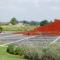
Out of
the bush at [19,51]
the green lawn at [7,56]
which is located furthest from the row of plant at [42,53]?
the bush at [19,51]

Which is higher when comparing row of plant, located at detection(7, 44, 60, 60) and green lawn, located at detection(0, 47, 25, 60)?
row of plant, located at detection(7, 44, 60, 60)

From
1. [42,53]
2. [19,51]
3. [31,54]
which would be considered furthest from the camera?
[19,51]

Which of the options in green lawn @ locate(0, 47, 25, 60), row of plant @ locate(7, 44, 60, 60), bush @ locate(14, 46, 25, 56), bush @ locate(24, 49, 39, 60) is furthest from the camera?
bush @ locate(14, 46, 25, 56)

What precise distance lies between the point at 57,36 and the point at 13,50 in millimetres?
4994

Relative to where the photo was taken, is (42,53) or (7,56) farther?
(7,56)

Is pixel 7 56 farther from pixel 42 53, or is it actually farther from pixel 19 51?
pixel 42 53

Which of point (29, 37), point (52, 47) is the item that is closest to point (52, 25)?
point (52, 47)

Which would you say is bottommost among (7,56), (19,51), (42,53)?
(7,56)

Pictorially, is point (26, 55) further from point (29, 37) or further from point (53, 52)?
point (29, 37)

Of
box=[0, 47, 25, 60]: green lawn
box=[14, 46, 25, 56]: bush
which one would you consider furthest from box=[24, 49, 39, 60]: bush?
box=[14, 46, 25, 56]: bush

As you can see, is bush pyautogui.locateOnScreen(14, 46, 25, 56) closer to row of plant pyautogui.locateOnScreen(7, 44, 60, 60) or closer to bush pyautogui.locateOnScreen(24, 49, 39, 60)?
row of plant pyautogui.locateOnScreen(7, 44, 60, 60)

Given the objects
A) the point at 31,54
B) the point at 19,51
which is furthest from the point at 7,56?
the point at 31,54

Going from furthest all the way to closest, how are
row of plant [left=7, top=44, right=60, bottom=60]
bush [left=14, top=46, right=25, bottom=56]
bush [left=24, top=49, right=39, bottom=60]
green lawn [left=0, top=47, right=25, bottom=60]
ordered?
bush [left=14, top=46, right=25, bottom=56], green lawn [left=0, top=47, right=25, bottom=60], bush [left=24, top=49, right=39, bottom=60], row of plant [left=7, top=44, right=60, bottom=60]

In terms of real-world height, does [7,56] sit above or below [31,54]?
below
